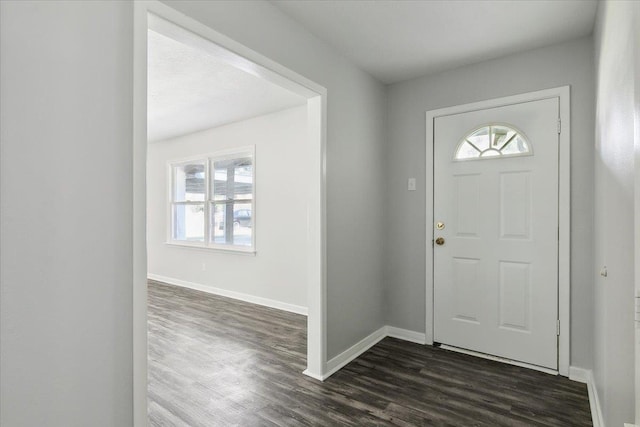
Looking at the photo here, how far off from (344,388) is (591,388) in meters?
1.70

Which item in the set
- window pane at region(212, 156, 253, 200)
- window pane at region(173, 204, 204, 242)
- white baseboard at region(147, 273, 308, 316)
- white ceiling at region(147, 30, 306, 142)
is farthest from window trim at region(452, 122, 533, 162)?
window pane at region(173, 204, 204, 242)

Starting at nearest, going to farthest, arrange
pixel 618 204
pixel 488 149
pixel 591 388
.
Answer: pixel 618 204
pixel 591 388
pixel 488 149

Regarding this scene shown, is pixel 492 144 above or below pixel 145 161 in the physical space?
above

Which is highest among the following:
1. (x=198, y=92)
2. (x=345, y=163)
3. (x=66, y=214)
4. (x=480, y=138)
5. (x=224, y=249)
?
Answer: (x=198, y=92)

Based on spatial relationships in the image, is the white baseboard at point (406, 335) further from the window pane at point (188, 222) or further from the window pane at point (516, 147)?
the window pane at point (188, 222)

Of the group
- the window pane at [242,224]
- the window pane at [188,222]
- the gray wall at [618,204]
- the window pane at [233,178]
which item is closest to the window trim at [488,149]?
the gray wall at [618,204]

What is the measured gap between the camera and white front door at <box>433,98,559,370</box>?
265 centimetres

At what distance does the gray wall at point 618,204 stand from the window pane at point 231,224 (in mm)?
3952

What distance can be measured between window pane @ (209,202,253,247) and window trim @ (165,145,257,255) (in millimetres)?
63

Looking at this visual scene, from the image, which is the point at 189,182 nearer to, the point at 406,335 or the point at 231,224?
the point at 231,224

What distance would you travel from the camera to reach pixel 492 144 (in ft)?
9.46

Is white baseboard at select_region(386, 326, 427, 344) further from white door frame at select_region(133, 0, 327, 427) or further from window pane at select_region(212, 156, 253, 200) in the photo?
window pane at select_region(212, 156, 253, 200)

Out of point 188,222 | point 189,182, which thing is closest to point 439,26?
point 189,182

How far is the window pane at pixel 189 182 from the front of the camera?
217 inches
